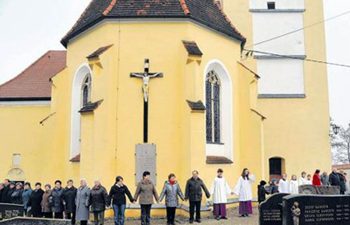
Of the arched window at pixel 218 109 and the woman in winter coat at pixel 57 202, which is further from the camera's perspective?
the arched window at pixel 218 109

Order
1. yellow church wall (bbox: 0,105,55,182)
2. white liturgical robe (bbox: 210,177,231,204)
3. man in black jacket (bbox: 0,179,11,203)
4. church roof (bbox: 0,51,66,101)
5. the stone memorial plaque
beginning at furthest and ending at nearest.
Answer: church roof (bbox: 0,51,66,101), yellow church wall (bbox: 0,105,55,182), man in black jacket (bbox: 0,179,11,203), the stone memorial plaque, white liturgical robe (bbox: 210,177,231,204)

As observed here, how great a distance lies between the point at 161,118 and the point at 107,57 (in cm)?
286

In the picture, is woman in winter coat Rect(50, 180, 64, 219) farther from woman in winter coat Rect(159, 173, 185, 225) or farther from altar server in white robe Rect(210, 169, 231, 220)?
altar server in white robe Rect(210, 169, 231, 220)

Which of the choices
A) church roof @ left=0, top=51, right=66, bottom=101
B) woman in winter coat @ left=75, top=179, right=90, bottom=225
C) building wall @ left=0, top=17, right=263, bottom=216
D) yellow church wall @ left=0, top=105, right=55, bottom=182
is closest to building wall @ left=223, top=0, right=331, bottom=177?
building wall @ left=0, top=17, right=263, bottom=216

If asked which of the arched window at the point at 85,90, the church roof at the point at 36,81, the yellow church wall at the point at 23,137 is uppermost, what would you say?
the church roof at the point at 36,81

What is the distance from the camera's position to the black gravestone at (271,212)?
31.0 ft

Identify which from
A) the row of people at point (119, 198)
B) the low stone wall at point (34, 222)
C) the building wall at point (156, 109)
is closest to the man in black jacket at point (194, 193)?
the row of people at point (119, 198)

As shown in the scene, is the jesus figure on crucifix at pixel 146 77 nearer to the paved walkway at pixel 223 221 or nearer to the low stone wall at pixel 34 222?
the paved walkway at pixel 223 221

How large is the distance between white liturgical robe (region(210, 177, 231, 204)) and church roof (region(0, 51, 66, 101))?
12.2 m

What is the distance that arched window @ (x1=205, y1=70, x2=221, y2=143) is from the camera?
1523 centimetres

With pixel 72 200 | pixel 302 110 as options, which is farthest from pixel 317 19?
pixel 72 200

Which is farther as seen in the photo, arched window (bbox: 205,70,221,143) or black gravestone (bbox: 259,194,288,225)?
arched window (bbox: 205,70,221,143)

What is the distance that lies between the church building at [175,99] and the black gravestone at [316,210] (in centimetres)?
537

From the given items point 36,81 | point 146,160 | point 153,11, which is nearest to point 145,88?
point 146,160
